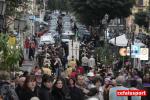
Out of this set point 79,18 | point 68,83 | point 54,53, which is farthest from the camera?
point 79,18

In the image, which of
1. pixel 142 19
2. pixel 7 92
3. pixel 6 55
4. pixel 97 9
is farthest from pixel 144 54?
pixel 142 19

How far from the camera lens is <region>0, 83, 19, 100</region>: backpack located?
41.3 feet

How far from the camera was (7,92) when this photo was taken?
41.7ft

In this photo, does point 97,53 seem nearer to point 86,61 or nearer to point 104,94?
point 86,61

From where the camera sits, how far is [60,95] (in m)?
13.4

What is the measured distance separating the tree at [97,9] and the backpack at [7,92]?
168 feet

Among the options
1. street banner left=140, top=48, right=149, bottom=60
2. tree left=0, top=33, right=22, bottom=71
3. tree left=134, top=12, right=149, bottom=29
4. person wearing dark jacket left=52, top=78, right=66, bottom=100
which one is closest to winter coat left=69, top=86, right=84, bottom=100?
person wearing dark jacket left=52, top=78, right=66, bottom=100

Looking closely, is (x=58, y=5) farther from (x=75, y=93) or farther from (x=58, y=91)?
(x=58, y=91)

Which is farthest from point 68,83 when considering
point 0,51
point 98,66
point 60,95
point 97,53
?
point 97,53

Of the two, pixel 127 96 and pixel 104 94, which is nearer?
pixel 127 96

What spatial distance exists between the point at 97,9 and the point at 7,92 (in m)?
51.7

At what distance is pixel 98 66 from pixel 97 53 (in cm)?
499

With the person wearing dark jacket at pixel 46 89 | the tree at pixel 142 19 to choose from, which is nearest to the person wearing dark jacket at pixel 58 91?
the person wearing dark jacket at pixel 46 89

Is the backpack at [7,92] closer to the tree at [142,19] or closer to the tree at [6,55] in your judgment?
the tree at [6,55]
